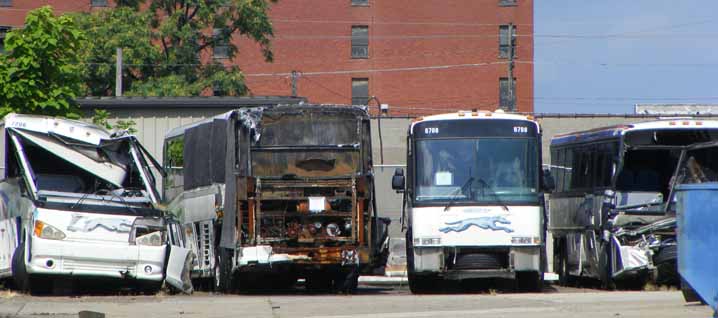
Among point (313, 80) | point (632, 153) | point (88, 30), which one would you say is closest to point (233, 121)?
point (632, 153)

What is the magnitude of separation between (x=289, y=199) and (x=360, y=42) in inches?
2046

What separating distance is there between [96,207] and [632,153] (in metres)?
9.33

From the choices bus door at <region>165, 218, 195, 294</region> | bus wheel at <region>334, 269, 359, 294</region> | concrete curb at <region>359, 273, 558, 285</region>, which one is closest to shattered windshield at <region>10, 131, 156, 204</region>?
bus door at <region>165, 218, 195, 294</region>

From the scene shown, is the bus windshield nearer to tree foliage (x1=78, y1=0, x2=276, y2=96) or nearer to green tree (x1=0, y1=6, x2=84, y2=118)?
green tree (x1=0, y1=6, x2=84, y2=118)

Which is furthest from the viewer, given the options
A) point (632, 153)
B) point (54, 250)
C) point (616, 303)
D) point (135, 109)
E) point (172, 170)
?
point (135, 109)

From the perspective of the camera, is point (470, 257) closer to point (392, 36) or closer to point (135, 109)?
point (135, 109)

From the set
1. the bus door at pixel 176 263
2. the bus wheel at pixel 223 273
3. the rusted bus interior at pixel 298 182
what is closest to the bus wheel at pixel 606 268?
the rusted bus interior at pixel 298 182

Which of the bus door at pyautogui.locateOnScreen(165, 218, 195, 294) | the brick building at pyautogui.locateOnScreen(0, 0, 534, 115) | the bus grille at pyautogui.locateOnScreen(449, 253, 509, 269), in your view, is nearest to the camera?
the bus door at pyautogui.locateOnScreen(165, 218, 195, 294)

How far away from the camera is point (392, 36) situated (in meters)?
69.4

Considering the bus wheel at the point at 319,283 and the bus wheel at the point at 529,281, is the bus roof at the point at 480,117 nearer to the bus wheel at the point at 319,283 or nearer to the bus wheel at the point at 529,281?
the bus wheel at the point at 529,281

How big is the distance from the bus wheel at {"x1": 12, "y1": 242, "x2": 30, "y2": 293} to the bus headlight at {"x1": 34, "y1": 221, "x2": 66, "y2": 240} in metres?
0.46

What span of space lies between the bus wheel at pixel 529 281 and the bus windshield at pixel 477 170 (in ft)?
4.06

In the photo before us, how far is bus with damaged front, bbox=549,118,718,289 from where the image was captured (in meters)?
19.2

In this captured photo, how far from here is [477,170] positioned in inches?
752
